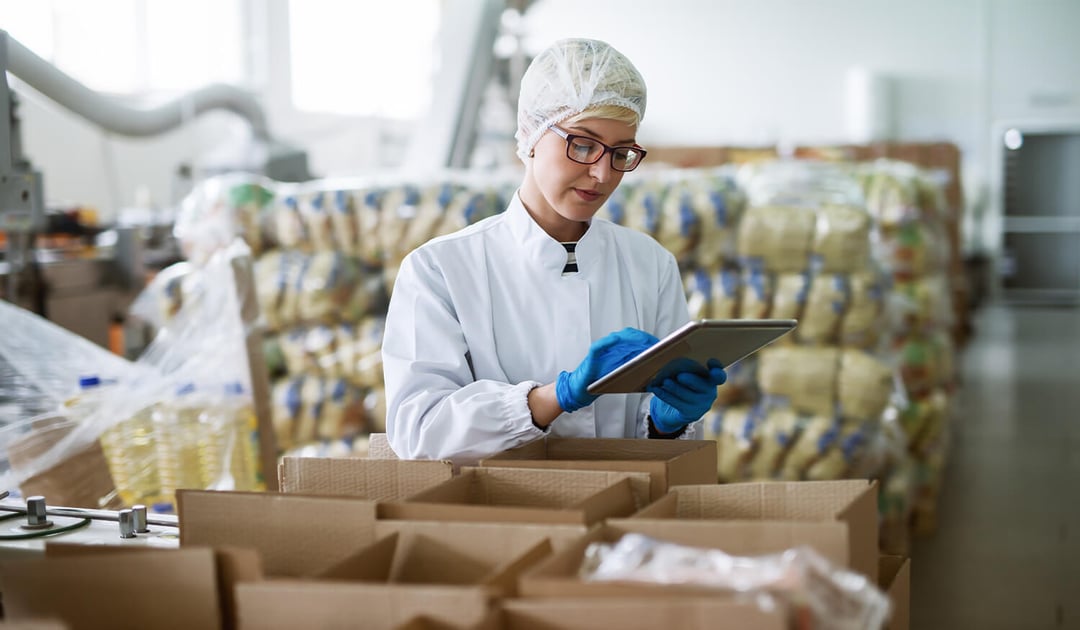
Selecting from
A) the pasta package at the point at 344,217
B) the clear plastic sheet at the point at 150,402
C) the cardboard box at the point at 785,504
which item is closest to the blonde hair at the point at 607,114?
the cardboard box at the point at 785,504

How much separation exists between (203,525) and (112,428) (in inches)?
52.8

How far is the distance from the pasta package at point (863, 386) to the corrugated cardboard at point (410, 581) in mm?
2704

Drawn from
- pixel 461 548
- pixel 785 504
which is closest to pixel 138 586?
pixel 461 548

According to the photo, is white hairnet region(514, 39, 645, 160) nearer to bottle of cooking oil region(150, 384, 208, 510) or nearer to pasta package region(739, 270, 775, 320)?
bottle of cooking oil region(150, 384, 208, 510)

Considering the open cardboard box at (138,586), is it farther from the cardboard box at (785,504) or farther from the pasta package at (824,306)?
the pasta package at (824,306)

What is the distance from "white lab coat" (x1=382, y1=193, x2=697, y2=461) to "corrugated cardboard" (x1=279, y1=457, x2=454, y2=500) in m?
0.25

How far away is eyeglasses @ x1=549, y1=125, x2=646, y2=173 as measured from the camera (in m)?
1.90

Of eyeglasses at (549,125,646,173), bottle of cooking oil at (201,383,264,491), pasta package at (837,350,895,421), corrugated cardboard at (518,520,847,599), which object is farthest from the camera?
pasta package at (837,350,895,421)

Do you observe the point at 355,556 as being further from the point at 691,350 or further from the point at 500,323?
the point at 500,323

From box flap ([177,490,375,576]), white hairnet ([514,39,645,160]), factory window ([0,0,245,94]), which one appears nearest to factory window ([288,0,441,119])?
factory window ([0,0,245,94])

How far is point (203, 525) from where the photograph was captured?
1336 millimetres

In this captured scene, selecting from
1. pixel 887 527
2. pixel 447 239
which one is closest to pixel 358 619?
pixel 447 239

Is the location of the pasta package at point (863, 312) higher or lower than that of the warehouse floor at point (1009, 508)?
higher

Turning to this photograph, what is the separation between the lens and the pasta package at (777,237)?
12.3ft
